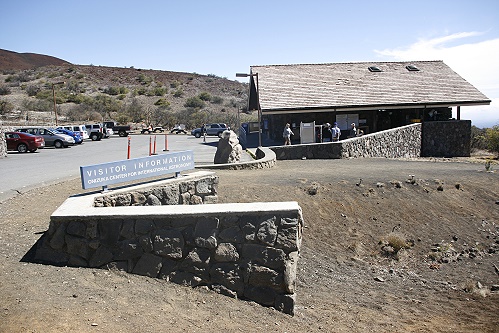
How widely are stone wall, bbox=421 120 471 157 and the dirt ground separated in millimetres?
13028

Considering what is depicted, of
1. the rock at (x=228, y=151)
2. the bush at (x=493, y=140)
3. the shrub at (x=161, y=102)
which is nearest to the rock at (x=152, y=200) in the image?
the rock at (x=228, y=151)

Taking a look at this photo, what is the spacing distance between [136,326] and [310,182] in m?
9.88

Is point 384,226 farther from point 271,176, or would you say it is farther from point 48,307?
point 48,307

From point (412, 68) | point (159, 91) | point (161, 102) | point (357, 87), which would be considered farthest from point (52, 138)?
point (159, 91)

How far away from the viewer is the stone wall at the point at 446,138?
104 feet

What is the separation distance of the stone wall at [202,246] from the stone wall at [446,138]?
87.5 feet

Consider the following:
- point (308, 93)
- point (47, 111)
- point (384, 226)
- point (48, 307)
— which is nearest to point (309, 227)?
point (384, 226)

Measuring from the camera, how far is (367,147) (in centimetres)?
2456

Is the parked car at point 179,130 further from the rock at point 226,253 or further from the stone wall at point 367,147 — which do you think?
the rock at point 226,253

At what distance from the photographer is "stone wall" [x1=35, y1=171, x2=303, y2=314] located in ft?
23.0

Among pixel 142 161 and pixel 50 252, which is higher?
pixel 142 161

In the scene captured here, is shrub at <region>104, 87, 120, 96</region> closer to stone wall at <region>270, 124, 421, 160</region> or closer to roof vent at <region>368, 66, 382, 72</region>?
roof vent at <region>368, 66, 382, 72</region>

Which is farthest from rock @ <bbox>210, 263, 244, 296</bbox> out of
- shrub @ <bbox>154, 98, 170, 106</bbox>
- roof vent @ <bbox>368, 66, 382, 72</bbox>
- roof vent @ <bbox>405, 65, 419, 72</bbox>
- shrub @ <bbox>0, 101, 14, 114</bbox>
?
shrub @ <bbox>154, 98, 170, 106</bbox>

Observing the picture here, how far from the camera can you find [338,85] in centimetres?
3453
